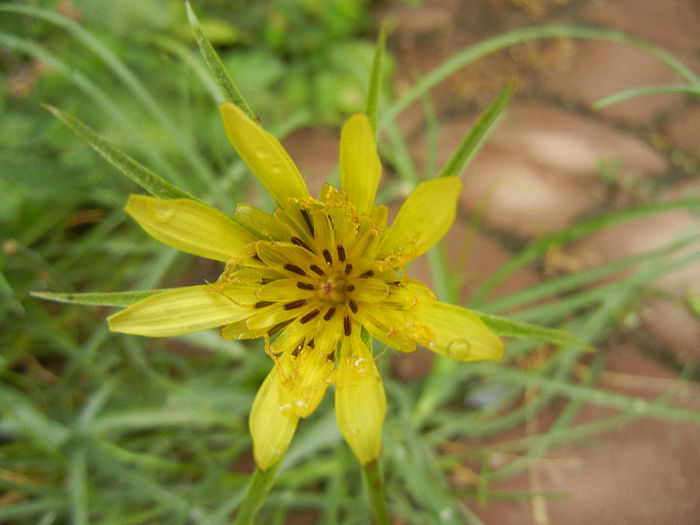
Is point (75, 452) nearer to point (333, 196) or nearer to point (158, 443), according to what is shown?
point (158, 443)

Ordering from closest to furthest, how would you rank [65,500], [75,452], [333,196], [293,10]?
1. [333,196]
2. [75,452]
3. [65,500]
4. [293,10]

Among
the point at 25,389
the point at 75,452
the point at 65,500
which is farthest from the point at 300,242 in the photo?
the point at 25,389

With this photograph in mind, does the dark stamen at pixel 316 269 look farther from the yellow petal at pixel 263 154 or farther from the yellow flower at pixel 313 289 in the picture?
the yellow petal at pixel 263 154

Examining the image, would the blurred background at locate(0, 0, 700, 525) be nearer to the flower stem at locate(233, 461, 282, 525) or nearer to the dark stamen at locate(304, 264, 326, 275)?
the dark stamen at locate(304, 264, 326, 275)

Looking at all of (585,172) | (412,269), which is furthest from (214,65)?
(585,172)

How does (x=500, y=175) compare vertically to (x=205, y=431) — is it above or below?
above

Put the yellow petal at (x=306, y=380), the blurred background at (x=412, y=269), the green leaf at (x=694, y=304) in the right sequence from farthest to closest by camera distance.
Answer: the green leaf at (x=694, y=304)
the blurred background at (x=412, y=269)
the yellow petal at (x=306, y=380)

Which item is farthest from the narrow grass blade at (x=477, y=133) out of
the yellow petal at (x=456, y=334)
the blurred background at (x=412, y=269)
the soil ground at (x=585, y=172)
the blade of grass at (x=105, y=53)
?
the soil ground at (x=585, y=172)

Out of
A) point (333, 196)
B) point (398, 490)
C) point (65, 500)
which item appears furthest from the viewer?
point (398, 490)
